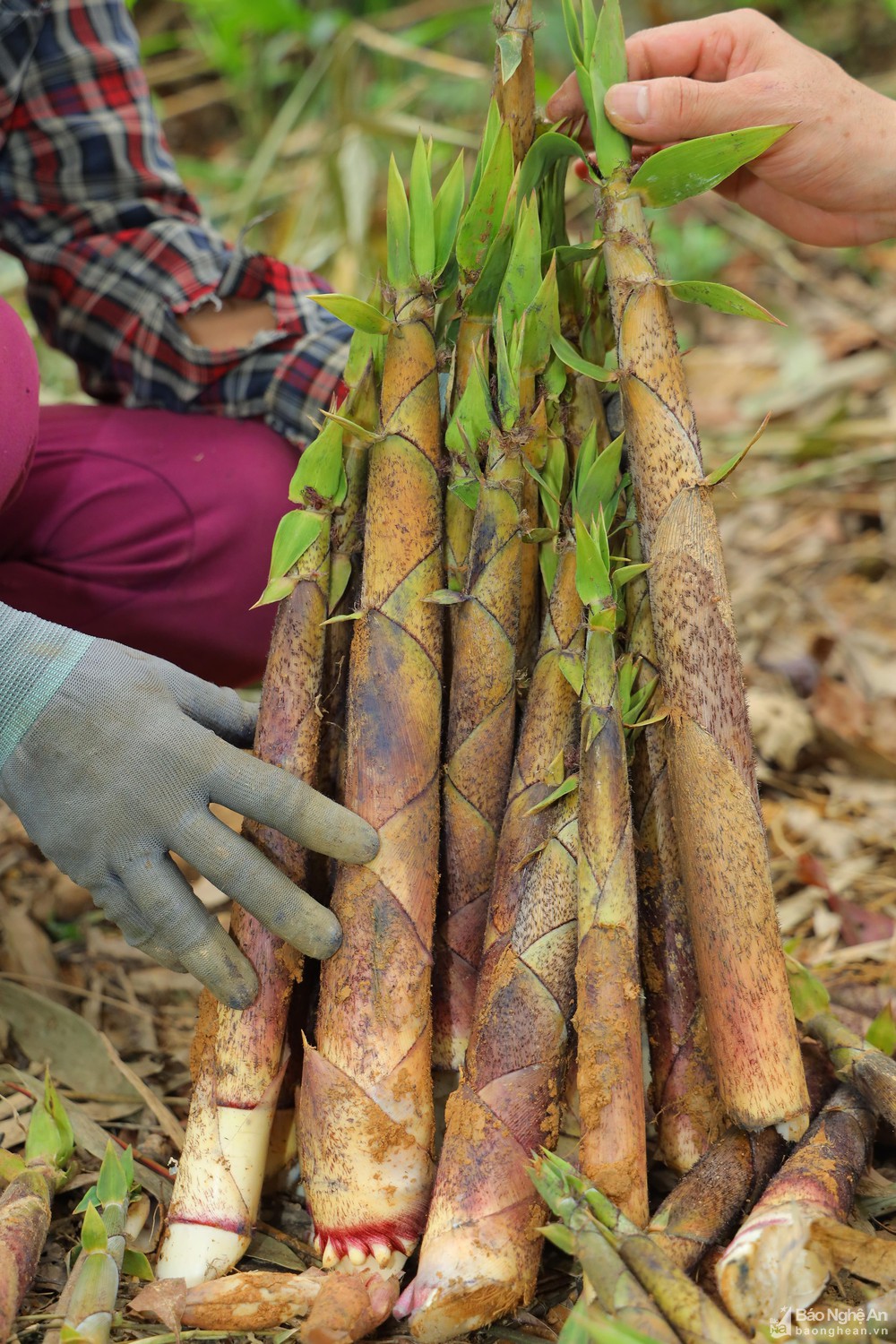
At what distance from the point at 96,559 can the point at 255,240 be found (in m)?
3.39

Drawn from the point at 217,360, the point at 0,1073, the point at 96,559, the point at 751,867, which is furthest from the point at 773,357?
the point at 0,1073

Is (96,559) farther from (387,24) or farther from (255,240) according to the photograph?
(387,24)

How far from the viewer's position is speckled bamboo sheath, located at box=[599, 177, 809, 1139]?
1.15 metres

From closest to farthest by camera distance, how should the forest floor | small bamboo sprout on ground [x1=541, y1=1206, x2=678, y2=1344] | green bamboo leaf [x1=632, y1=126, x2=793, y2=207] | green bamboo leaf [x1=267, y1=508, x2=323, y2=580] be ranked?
1. small bamboo sprout on ground [x1=541, y1=1206, x2=678, y2=1344]
2. green bamboo leaf [x1=632, y1=126, x2=793, y2=207]
3. green bamboo leaf [x1=267, y1=508, x2=323, y2=580]
4. the forest floor

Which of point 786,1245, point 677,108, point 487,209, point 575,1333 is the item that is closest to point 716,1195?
point 786,1245

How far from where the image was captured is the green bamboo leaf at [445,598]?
125cm

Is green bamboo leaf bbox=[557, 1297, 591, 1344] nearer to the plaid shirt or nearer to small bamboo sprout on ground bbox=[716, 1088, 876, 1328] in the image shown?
small bamboo sprout on ground bbox=[716, 1088, 876, 1328]

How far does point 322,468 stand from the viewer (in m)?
1.28

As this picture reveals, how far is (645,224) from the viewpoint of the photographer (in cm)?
124

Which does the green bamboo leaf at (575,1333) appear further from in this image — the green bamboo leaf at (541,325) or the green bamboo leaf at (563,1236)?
the green bamboo leaf at (541,325)

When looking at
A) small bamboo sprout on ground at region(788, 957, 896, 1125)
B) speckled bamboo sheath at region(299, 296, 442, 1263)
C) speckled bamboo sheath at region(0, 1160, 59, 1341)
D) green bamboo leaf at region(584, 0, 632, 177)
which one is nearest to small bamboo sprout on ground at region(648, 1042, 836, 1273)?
small bamboo sprout on ground at region(788, 957, 896, 1125)

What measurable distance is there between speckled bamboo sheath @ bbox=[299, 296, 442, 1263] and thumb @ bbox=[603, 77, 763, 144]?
1.00ft

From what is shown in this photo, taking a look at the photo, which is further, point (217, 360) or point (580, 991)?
point (217, 360)

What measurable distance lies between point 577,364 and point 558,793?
474mm
